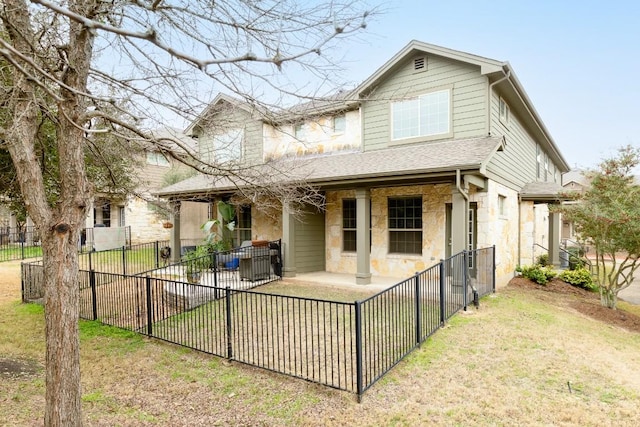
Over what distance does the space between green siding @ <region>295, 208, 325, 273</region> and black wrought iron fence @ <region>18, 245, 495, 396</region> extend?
3.77m

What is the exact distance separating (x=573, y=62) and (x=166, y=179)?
77.3 feet

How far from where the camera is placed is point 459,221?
832 cm

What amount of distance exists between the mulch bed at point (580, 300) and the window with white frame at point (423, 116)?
190 inches

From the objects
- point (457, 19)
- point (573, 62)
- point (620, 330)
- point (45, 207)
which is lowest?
point (620, 330)

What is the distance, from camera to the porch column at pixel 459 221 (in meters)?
8.23

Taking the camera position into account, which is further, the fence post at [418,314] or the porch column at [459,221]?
the porch column at [459,221]

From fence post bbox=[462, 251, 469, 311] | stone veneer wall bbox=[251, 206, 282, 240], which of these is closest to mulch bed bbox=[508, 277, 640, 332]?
fence post bbox=[462, 251, 469, 311]

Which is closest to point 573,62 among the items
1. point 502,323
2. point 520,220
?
point 520,220

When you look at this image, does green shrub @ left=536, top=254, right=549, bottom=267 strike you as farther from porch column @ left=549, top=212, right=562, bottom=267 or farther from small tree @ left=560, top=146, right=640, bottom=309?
small tree @ left=560, top=146, right=640, bottom=309

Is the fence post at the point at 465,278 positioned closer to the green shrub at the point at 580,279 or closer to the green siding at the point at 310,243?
the green siding at the point at 310,243

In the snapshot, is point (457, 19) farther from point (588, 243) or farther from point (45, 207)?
point (45, 207)

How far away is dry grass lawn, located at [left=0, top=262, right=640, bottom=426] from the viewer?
12.2 feet

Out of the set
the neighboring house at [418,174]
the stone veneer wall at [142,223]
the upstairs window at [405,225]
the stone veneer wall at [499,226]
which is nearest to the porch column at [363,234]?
the neighboring house at [418,174]

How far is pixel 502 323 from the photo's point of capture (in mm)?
6586
